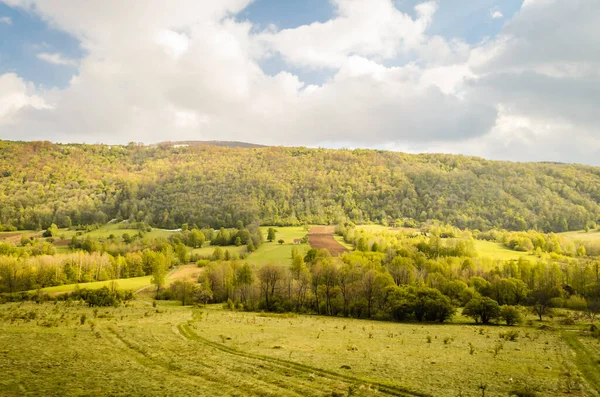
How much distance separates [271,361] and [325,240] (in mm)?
117391

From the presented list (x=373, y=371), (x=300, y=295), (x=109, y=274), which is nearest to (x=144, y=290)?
(x=109, y=274)

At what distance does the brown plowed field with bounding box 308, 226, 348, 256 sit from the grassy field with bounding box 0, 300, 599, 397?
259 feet

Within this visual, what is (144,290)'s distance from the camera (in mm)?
90875

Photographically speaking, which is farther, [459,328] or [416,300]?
[416,300]

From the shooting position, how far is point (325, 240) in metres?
144

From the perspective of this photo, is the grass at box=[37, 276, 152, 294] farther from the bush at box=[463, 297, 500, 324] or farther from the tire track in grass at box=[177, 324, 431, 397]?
the bush at box=[463, 297, 500, 324]

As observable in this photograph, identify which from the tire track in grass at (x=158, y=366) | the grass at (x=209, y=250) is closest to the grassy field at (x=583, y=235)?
the grass at (x=209, y=250)

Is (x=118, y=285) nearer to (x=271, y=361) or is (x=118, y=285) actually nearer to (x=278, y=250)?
(x=278, y=250)

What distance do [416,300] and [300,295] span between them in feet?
84.7

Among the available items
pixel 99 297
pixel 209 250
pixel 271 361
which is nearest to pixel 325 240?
pixel 209 250

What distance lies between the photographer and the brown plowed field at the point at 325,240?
411ft

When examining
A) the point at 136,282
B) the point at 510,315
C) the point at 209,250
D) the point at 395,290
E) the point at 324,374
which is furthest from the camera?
the point at 209,250

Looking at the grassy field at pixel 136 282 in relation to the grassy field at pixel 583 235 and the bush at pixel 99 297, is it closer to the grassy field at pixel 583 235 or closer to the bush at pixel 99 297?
the bush at pixel 99 297

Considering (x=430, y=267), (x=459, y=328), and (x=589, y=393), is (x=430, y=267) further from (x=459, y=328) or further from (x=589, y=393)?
(x=589, y=393)
